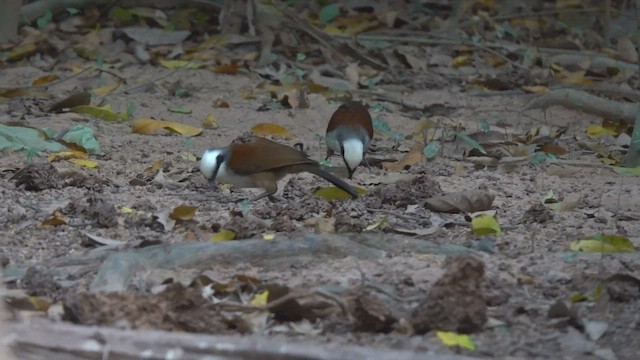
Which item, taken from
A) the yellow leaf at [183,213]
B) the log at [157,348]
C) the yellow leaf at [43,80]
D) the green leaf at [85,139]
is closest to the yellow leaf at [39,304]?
the log at [157,348]

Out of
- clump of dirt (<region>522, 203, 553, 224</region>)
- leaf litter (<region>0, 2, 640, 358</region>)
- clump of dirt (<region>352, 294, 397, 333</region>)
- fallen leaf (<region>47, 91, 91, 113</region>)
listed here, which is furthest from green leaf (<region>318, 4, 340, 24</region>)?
clump of dirt (<region>352, 294, 397, 333</region>)

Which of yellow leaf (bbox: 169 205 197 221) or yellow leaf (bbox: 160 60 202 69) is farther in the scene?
yellow leaf (bbox: 160 60 202 69)

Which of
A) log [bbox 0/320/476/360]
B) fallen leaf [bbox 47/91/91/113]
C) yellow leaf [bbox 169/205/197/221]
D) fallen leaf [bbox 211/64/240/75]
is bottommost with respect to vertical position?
fallen leaf [bbox 211/64/240/75]

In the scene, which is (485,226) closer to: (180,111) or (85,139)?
(85,139)

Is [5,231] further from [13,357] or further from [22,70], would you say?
[22,70]

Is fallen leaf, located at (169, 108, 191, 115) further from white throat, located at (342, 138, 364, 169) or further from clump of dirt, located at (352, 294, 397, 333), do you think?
clump of dirt, located at (352, 294, 397, 333)

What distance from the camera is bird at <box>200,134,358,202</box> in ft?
22.9

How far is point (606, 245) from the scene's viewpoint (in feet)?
17.1

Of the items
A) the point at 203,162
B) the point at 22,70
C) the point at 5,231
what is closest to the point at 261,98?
the point at 22,70

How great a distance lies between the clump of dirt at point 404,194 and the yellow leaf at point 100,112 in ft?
9.81

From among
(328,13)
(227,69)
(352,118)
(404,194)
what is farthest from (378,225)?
(328,13)

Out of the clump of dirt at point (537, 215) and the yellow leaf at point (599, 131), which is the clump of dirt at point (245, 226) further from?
the yellow leaf at point (599, 131)

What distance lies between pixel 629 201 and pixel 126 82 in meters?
4.89

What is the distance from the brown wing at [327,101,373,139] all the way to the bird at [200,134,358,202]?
55.8 inches
